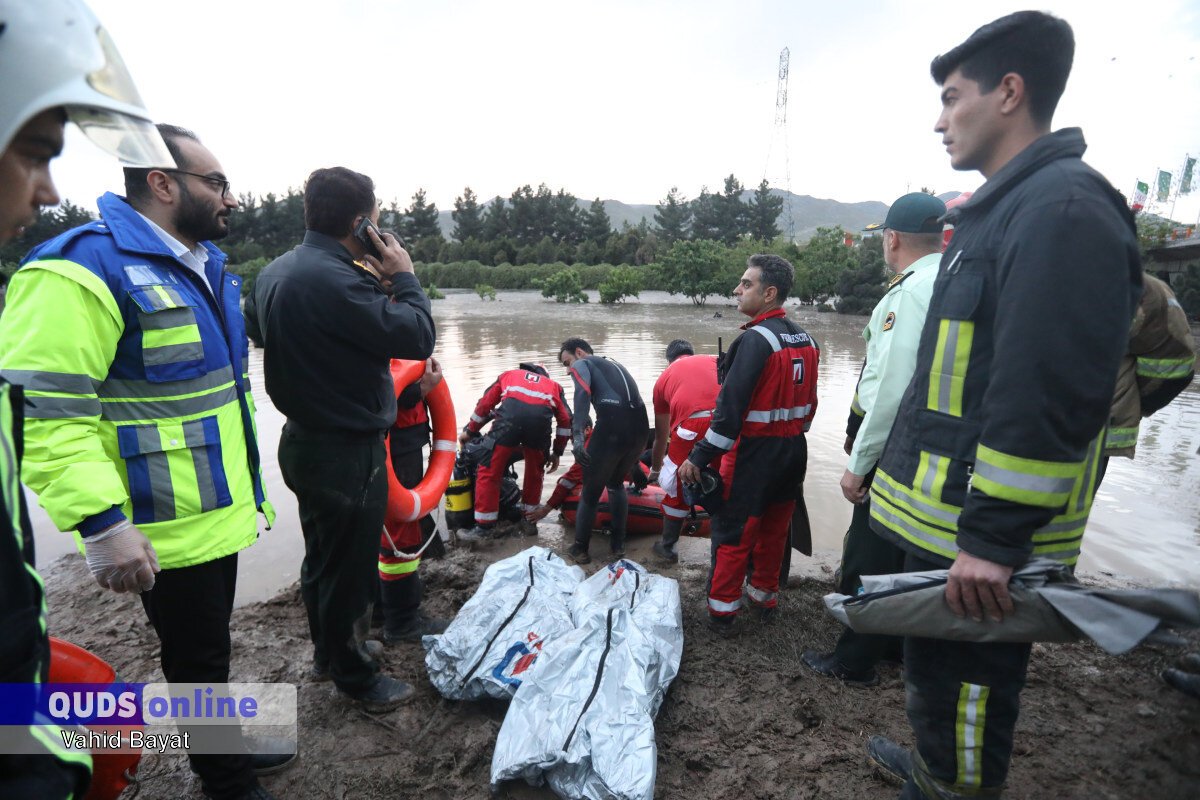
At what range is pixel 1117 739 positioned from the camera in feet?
8.08

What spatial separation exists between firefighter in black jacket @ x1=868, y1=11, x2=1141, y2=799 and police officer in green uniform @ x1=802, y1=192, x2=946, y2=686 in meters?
0.85

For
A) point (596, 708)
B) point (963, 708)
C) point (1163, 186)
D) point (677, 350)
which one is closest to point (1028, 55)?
point (963, 708)

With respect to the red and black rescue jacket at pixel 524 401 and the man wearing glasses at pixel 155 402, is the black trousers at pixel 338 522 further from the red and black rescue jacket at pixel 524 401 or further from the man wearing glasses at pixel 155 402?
the red and black rescue jacket at pixel 524 401

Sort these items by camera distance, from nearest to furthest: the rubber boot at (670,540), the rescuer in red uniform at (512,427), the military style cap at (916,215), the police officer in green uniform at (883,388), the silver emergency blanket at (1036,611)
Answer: the silver emergency blanket at (1036,611) → the police officer in green uniform at (883,388) → the military style cap at (916,215) → the rubber boot at (670,540) → the rescuer in red uniform at (512,427)

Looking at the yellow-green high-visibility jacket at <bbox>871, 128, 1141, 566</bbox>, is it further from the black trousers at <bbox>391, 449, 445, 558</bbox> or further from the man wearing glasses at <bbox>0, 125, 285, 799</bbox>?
the black trousers at <bbox>391, 449, 445, 558</bbox>

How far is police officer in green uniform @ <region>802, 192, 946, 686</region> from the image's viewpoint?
8.31ft

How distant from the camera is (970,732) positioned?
5.07 feet

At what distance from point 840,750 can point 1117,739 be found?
3.92 feet

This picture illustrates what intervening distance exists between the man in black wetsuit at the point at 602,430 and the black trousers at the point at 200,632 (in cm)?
267

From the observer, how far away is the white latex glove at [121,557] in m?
1.60

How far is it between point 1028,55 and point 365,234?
2203 millimetres

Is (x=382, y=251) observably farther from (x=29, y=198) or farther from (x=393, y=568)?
(x=393, y=568)

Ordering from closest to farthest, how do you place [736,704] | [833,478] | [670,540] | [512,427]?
1. [736,704]
2. [670,540]
3. [512,427]
4. [833,478]

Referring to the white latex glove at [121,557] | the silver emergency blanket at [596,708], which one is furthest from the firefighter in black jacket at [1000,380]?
the white latex glove at [121,557]
